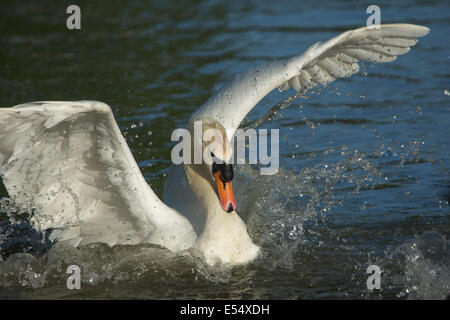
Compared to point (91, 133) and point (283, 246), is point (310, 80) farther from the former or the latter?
point (91, 133)

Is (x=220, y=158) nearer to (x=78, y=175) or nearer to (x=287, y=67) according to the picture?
(x=78, y=175)

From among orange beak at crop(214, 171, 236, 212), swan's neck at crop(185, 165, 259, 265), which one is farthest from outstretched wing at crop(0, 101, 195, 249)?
orange beak at crop(214, 171, 236, 212)

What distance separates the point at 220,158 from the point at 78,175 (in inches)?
50.0

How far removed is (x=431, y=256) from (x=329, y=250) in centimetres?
99

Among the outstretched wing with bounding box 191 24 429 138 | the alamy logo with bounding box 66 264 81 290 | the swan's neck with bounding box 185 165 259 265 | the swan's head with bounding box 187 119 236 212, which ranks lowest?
the alamy logo with bounding box 66 264 81 290

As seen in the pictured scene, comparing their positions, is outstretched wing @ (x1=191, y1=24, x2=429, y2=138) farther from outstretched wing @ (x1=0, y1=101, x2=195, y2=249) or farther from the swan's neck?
outstretched wing @ (x1=0, y1=101, x2=195, y2=249)

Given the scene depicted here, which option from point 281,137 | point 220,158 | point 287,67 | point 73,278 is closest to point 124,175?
point 220,158

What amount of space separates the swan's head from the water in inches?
27.9

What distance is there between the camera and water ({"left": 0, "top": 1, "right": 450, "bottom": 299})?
7.30m

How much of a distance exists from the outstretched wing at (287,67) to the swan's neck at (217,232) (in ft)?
2.01

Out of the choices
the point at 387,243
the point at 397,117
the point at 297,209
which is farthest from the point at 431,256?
the point at 397,117

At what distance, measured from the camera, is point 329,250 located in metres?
7.70

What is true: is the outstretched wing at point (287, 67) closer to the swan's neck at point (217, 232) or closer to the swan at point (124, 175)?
the swan at point (124, 175)

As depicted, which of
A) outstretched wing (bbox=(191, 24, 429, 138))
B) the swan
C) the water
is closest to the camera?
the swan
